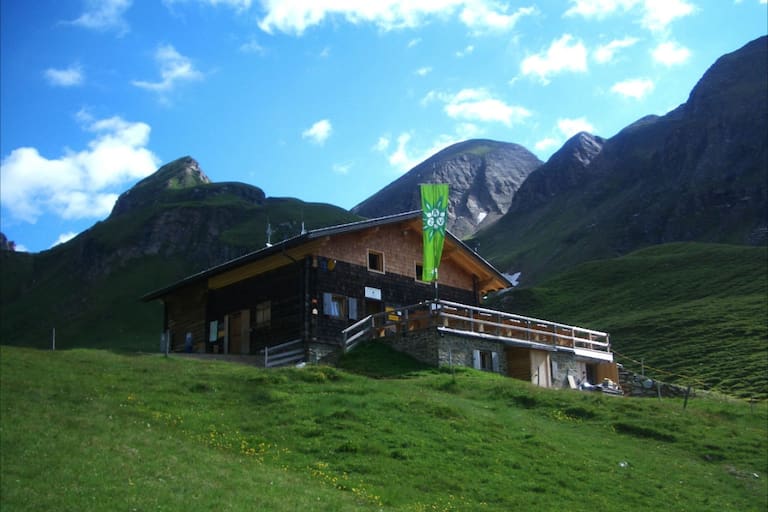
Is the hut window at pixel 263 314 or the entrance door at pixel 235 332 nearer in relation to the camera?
the hut window at pixel 263 314

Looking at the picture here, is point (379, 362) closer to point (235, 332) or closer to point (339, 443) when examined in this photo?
point (235, 332)

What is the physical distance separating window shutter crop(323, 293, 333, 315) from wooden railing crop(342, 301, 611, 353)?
118 centimetres

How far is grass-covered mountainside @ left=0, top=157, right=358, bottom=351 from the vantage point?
119 meters

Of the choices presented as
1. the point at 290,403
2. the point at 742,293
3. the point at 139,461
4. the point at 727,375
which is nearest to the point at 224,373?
the point at 290,403

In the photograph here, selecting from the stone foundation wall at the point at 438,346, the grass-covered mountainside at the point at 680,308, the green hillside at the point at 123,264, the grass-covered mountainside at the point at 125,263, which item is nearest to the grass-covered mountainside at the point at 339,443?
the stone foundation wall at the point at 438,346

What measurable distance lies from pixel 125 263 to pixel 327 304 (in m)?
111

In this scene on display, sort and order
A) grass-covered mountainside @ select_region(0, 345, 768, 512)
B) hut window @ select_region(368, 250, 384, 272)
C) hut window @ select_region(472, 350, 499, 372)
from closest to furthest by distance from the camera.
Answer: grass-covered mountainside @ select_region(0, 345, 768, 512)
hut window @ select_region(472, 350, 499, 372)
hut window @ select_region(368, 250, 384, 272)

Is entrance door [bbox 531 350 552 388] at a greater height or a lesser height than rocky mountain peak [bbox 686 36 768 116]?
lesser

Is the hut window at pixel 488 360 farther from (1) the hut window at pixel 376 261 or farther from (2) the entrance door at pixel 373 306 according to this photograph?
(1) the hut window at pixel 376 261

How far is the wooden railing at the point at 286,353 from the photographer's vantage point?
123 feet

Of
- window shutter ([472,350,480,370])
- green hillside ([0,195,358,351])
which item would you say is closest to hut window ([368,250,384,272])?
window shutter ([472,350,480,370])

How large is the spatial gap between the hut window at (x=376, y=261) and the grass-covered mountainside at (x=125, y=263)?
237 ft

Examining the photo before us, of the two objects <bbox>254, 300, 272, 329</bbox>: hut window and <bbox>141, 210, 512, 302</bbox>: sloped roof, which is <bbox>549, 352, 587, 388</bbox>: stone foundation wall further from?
<bbox>254, 300, 272, 329</bbox>: hut window

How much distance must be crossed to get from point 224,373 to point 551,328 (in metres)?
17.1
